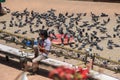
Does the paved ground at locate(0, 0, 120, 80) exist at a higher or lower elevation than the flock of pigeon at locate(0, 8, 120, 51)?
higher

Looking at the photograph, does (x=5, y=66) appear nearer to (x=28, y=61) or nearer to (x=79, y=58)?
(x=28, y=61)

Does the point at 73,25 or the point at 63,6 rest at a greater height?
the point at 63,6

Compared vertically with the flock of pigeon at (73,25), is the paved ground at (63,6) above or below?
above

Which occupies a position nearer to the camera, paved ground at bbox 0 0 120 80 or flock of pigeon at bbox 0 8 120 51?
flock of pigeon at bbox 0 8 120 51

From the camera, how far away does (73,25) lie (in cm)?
1798

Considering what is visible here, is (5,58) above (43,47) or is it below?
below

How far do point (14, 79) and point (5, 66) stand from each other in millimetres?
1265

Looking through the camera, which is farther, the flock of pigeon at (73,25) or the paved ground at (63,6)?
the paved ground at (63,6)

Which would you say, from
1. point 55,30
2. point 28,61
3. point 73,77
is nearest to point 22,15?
point 55,30

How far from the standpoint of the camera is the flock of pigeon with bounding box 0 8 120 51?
1592 centimetres

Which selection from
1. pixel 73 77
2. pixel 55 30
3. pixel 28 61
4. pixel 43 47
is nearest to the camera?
pixel 73 77

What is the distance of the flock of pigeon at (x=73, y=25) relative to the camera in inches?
627

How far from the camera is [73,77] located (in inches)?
420

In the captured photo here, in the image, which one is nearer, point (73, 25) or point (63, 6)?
point (73, 25)
